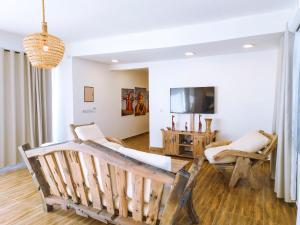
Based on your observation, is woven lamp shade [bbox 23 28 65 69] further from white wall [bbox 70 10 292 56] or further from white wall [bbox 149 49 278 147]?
white wall [bbox 149 49 278 147]

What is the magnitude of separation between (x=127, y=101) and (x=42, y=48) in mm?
5149

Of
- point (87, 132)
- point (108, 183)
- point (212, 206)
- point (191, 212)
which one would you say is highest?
point (87, 132)

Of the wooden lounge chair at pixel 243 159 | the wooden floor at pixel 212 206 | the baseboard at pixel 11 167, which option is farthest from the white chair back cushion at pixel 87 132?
the wooden lounge chair at pixel 243 159

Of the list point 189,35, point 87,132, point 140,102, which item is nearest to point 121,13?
point 189,35

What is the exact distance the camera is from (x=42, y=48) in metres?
1.93

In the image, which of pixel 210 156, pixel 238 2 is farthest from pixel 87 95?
pixel 238 2

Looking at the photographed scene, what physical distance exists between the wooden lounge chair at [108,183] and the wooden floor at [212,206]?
207 millimetres

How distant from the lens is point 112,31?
4031 mm

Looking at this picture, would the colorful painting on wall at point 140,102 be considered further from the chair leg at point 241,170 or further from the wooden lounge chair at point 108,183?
the wooden lounge chair at point 108,183

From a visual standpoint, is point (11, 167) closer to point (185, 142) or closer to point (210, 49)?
point (185, 142)

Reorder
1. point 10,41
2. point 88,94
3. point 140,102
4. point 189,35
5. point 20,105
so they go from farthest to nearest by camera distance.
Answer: point 140,102, point 88,94, point 20,105, point 10,41, point 189,35

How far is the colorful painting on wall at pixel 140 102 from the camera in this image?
7594mm

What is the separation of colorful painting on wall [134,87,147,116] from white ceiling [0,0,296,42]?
377cm

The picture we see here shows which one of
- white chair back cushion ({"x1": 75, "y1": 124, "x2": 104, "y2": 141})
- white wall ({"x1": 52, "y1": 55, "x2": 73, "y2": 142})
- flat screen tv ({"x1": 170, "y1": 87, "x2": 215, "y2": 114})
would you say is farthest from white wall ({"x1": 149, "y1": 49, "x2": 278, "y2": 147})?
white wall ({"x1": 52, "y1": 55, "x2": 73, "y2": 142})
